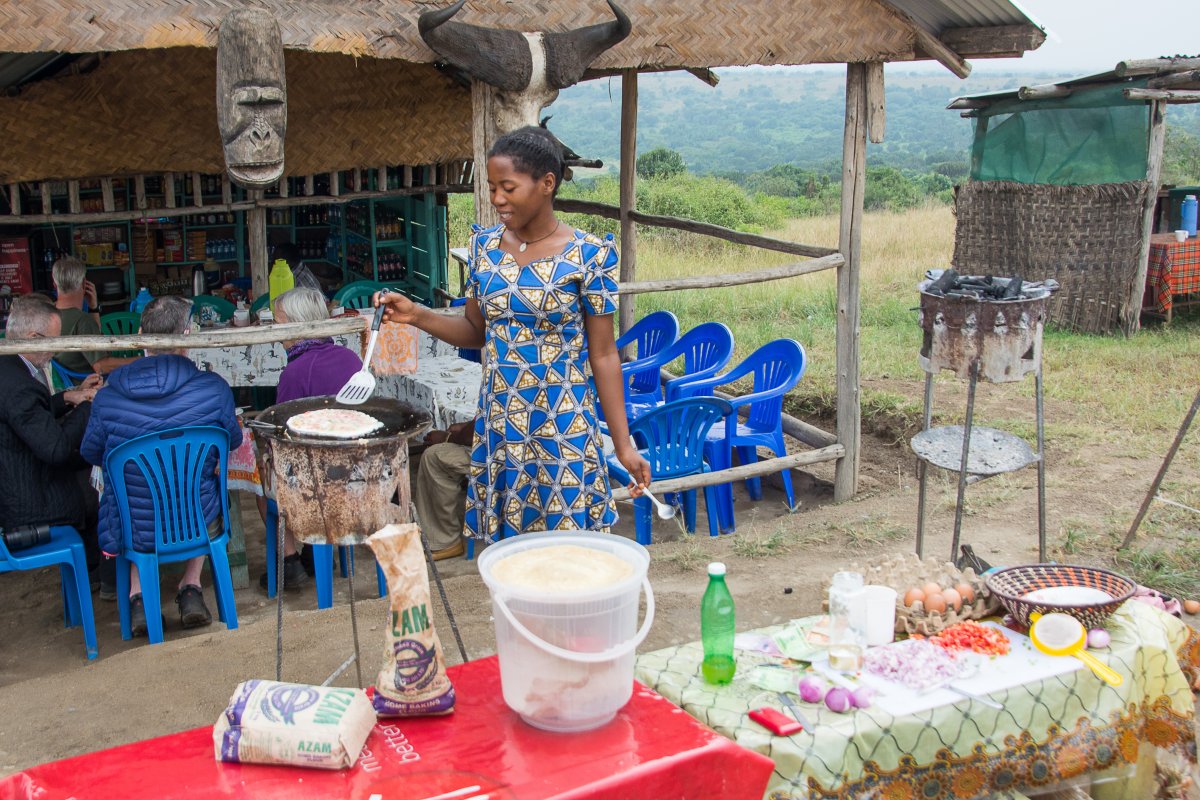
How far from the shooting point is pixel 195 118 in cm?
817

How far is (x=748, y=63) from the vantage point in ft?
18.0

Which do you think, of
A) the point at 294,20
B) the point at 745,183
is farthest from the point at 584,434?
the point at 745,183

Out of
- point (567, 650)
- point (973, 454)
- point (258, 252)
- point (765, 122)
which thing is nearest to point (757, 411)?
point (973, 454)

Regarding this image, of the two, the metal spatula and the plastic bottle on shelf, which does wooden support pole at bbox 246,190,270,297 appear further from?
the plastic bottle on shelf

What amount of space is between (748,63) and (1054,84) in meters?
6.87

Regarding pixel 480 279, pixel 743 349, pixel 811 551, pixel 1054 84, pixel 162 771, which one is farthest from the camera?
pixel 1054 84

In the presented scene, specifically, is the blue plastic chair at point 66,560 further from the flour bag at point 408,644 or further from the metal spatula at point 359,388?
the flour bag at point 408,644

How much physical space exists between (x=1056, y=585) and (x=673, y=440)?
2.58 meters

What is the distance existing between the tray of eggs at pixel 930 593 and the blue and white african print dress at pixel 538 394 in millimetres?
964

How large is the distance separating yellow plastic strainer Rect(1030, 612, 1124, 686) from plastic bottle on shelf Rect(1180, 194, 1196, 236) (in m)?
9.89

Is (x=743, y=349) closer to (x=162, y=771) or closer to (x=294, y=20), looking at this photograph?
(x=294, y=20)

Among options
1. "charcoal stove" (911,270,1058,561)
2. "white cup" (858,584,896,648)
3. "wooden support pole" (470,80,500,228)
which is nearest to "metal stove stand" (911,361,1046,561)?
"charcoal stove" (911,270,1058,561)

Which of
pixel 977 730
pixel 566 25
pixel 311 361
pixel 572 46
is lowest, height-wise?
pixel 977 730

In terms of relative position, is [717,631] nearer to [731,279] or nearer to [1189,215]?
[731,279]
